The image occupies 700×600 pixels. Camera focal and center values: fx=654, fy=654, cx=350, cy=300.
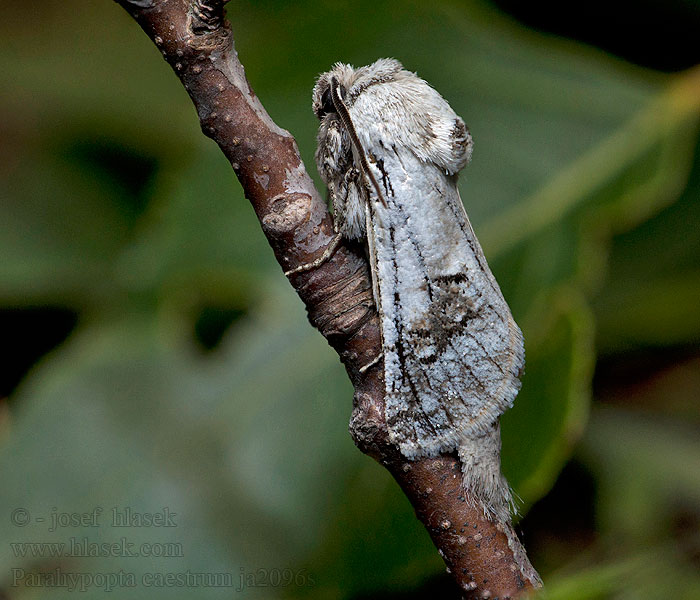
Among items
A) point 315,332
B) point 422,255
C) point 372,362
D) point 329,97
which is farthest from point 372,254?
point 315,332

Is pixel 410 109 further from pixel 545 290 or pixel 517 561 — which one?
pixel 517 561

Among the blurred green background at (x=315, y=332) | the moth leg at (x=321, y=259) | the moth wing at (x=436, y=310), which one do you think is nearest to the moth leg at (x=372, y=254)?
the moth wing at (x=436, y=310)

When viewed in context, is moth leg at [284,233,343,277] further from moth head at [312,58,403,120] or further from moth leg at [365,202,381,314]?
moth head at [312,58,403,120]

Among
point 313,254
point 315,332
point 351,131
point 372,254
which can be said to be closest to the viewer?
point 313,254

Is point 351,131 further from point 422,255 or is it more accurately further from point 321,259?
point 321,259

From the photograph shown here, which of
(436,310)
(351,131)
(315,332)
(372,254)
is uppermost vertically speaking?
(351,131)

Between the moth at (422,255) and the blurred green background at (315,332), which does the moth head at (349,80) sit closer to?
the moth at (422,255)
